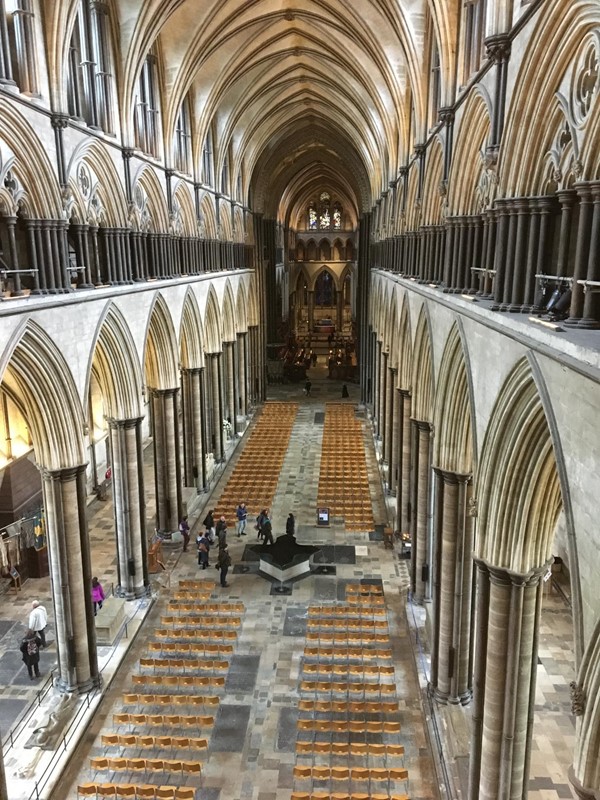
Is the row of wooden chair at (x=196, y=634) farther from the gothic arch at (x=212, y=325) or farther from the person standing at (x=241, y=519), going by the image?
the gothic arch at (x=212, y=325)

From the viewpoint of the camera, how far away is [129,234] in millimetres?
15297

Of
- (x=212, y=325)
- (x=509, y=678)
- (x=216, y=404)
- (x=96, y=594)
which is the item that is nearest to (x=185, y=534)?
(x=96, y=594)

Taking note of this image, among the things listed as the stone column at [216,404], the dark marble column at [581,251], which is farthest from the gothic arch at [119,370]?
the dark marble column at [581,251]

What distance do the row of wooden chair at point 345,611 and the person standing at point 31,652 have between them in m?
5.57

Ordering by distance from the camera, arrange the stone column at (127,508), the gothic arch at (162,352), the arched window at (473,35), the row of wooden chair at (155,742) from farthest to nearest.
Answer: the gothic arch at (162,352)
the stone column at (127,508)
the row of wooden chair at (155,742)
the arched window at (473,35)

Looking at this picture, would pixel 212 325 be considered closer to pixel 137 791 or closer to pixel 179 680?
pixel 179 680

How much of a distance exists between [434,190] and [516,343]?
25.9 ft

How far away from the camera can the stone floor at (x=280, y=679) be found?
9961 mm

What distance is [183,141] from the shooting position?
69.7 ft

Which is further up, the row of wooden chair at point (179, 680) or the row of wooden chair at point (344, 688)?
the row of wooden chair at point (179, 680)

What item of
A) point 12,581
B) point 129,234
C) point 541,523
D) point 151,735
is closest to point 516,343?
point 541,523

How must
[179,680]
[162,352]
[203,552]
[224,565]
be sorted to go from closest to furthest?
[179,680] < [224,565] < [203,552] < [162,352]

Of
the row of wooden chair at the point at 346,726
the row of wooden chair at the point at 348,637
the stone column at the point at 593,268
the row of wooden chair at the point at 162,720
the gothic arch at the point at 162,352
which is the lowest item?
the row of wooden chair at the point at 348,637

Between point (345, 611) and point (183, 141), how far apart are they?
50.5 ft
